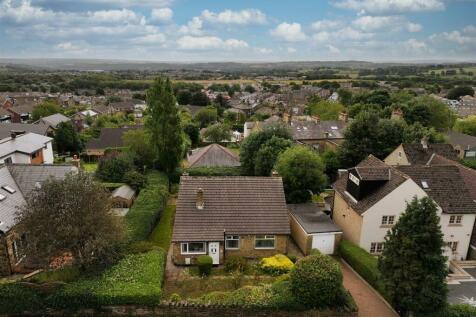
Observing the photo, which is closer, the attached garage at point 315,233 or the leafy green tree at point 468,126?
the attached garage at point 315,233

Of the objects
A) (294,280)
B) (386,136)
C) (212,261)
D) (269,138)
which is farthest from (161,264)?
(386,136)

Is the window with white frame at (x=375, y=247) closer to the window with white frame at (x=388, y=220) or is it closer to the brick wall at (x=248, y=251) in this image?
the window with white frame at (x=388, y=220)

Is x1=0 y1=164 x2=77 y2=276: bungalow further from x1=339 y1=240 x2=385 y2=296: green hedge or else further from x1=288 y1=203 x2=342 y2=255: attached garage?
x1=339 y1=240 x2=385 y2=296: green hedge

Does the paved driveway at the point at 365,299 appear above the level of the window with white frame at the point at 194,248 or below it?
below

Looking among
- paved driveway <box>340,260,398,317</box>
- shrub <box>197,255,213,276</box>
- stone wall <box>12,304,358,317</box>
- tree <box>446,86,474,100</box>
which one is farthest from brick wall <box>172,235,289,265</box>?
tree <box>446,86,474,100</box>

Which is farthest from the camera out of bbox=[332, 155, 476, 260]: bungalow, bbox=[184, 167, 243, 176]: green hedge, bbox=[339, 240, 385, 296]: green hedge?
bbox=[184, 167, 243, 176]: green hedge

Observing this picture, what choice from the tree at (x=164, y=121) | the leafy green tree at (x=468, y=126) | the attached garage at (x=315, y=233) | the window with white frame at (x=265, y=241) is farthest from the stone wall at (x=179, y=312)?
the leafy green tree at (x=468, y=126)

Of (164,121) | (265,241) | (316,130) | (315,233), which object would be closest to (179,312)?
(265,241)
